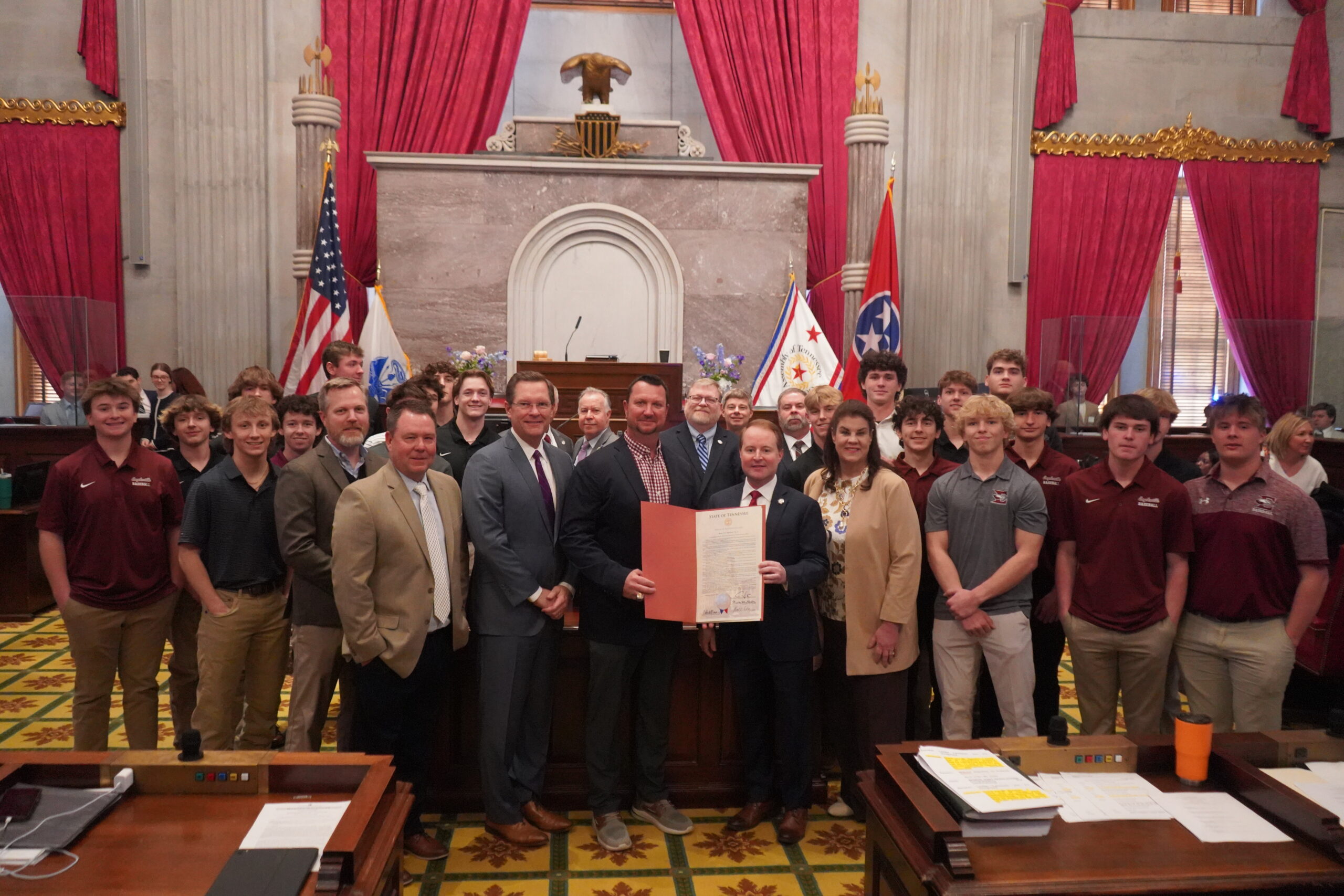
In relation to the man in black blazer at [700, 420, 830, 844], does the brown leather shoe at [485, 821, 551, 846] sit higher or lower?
lower

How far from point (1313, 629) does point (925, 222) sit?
623cm

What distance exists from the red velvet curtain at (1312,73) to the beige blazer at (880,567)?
358 inches

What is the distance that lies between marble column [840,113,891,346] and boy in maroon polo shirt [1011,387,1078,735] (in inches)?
182

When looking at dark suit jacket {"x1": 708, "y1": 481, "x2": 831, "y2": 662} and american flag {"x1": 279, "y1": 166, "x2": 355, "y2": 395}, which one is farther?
american flag {"x1": 279, "y1": 166, "x2": 355, "y2": 395}

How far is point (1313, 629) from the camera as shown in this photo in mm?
3979

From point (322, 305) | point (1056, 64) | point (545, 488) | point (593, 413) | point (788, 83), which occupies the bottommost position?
point (545, 488)

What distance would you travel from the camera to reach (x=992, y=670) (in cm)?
348

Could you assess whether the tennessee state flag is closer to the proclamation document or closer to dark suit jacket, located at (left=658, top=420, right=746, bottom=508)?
dark suit jacket, located at (left=658, top=420, right=746, bottom=508)

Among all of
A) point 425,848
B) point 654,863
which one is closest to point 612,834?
point 654,863

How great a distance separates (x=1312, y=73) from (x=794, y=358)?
667cm

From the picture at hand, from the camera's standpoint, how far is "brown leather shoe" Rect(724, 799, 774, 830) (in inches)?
143

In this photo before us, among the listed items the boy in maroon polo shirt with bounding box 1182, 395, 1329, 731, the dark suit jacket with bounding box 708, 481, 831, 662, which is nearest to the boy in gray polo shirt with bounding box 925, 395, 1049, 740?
the dark suit jacket with bounding box 708, 481, 831, 662

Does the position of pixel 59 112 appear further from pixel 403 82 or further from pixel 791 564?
pixel 791 564

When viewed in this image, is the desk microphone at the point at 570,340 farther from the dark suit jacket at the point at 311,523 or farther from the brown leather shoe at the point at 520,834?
the brown leather shoe at the point at 520,834
